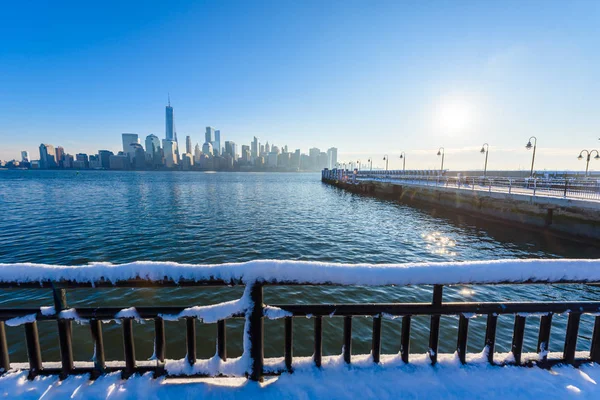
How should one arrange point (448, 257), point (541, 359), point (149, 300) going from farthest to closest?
point (448, 257) → point (149, 300) → point (541, 359)

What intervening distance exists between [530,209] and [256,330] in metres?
26.1

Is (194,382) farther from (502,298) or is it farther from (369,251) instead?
(369,251)

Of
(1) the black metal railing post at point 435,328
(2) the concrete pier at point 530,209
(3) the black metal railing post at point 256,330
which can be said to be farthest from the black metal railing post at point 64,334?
(2) the concrete pier at point 530,209

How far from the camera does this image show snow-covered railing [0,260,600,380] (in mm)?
2377

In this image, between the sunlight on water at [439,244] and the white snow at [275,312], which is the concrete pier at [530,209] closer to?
the sunlight on water at [439,244]

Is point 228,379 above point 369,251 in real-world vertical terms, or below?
above

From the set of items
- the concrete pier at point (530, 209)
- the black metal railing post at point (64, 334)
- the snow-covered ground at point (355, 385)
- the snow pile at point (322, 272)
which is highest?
the snow pile at point (322, 272)

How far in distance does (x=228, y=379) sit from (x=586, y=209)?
A: 78.4 ft

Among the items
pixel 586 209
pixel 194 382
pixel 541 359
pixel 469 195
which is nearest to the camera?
pixel 194 382

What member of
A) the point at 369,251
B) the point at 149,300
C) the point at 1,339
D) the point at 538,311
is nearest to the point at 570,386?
the point at 538,311

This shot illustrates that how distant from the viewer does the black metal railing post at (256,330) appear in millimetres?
2506

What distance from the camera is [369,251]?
15016 mm

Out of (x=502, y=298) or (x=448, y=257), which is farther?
(x=448, y=257)

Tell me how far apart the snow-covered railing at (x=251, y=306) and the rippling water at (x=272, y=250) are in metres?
4.52
